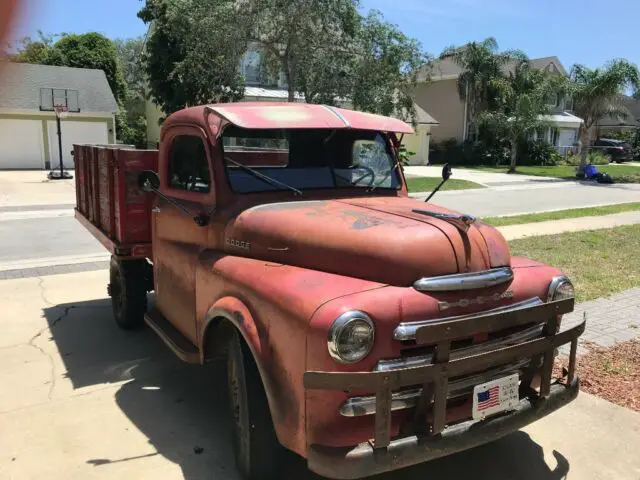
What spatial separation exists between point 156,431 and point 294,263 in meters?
1.58

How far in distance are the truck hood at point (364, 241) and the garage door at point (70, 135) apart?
2659cm

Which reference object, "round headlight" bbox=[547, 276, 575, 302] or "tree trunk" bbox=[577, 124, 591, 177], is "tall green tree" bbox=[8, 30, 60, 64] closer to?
"round headlight" bbox=[547, 276, 575, 302]

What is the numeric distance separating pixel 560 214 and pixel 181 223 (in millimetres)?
12499

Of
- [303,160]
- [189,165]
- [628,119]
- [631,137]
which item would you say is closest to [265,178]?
[303,160]

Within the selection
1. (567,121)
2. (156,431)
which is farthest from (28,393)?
(567,121)

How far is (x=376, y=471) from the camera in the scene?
2.53m

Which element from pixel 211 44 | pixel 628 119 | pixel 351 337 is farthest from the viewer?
pixel 628 119

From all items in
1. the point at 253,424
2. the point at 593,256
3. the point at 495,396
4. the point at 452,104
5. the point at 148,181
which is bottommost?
the point at 593,256

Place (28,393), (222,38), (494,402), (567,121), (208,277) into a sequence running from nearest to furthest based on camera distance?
1. (494,402)
2. (208,277)
3. (28,393)
4. (222,38)
5. (567,121)

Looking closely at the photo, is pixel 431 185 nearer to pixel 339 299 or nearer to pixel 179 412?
pixel 179 412

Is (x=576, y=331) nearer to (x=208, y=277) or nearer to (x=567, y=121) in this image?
(x=208, y=277)

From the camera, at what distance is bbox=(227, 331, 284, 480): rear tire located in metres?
3.05

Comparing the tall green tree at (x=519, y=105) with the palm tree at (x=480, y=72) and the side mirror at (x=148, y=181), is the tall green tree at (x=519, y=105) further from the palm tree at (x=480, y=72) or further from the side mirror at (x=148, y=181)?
the side mirror at (x=148, y=181)

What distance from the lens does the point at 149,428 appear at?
3861 millimetres
